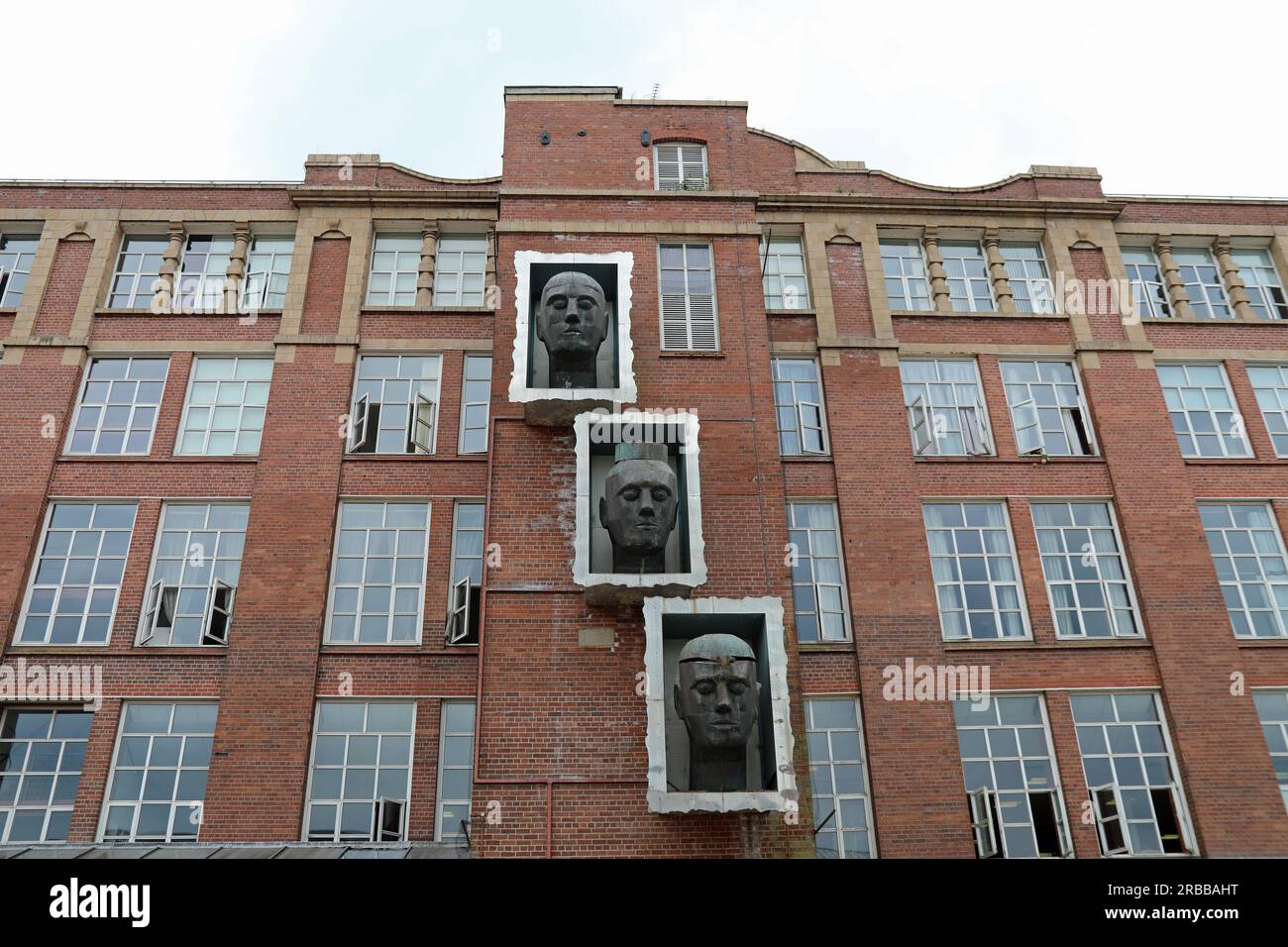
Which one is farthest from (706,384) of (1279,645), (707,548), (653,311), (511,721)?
(1279,645)

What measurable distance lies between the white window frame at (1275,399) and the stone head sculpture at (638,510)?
15.5 m

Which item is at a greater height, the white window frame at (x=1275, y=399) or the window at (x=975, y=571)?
the white window frame at (x=1275, y=399)

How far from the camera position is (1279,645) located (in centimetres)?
2098

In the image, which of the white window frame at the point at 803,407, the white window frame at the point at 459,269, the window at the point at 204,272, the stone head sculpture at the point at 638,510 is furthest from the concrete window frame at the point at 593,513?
the window at the point at 204,272

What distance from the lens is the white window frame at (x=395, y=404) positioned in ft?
72.4

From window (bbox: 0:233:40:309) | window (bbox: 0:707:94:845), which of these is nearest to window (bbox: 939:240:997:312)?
window (bbox: 0:707:94:845)

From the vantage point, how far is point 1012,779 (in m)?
19.3

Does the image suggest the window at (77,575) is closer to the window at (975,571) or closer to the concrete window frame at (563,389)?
the concrete window frame at (563,389)

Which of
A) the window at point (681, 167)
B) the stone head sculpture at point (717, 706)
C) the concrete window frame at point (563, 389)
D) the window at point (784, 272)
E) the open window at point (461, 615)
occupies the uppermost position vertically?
the window at point (681, 167)

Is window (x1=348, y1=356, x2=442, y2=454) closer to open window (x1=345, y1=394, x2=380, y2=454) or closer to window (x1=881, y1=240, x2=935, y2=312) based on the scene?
open window (x1=345, y1=394, x2=380, y2=454)

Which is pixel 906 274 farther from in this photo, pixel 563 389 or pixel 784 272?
pixel 563 389

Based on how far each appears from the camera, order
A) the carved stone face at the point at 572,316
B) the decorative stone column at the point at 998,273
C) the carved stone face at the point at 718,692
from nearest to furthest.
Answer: the carved stone face at the point at 718,692 < the carved stone face at the point at 572,316 < the decorative stone column at the point at 998,273

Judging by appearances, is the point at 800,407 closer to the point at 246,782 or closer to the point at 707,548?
the point at 707,548
